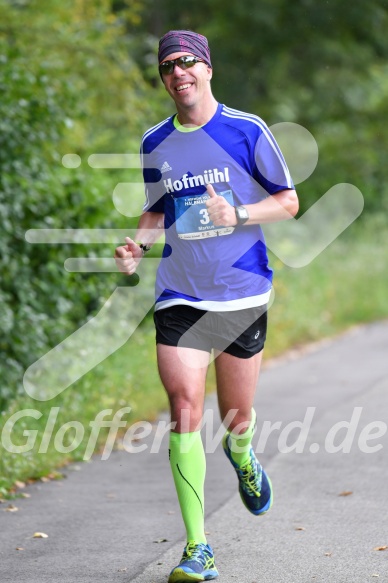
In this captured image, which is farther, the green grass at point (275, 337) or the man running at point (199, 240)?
the green grass at point (275, 337)

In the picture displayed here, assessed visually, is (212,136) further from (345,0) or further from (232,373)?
(345,0)

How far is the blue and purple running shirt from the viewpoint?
5203 millimetres

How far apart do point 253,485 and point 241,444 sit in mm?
213

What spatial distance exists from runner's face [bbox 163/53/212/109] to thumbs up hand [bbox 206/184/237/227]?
0.46m

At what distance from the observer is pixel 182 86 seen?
5191 mm

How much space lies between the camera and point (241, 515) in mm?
6527

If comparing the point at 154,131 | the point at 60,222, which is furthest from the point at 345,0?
the point at 154,131

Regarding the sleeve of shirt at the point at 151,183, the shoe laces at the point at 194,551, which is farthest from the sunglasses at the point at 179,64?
the shoe laces at the point at 194,551

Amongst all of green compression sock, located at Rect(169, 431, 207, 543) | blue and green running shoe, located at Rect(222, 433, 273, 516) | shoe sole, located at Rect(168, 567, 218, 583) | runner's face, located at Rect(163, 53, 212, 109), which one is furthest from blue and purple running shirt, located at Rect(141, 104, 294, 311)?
shoe sole, located at Rect(168, 567, 218, 583)

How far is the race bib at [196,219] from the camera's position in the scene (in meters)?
5.18

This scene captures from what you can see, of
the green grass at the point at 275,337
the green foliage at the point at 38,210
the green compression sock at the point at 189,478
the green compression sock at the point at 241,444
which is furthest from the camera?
the green foliage at the point at 38,210

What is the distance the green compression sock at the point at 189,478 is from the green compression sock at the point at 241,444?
1.58ft

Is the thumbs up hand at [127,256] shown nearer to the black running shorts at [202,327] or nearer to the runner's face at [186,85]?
the black running shorts at [202,327]

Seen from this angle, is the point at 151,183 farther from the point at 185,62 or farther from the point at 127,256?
the point at 185,62
